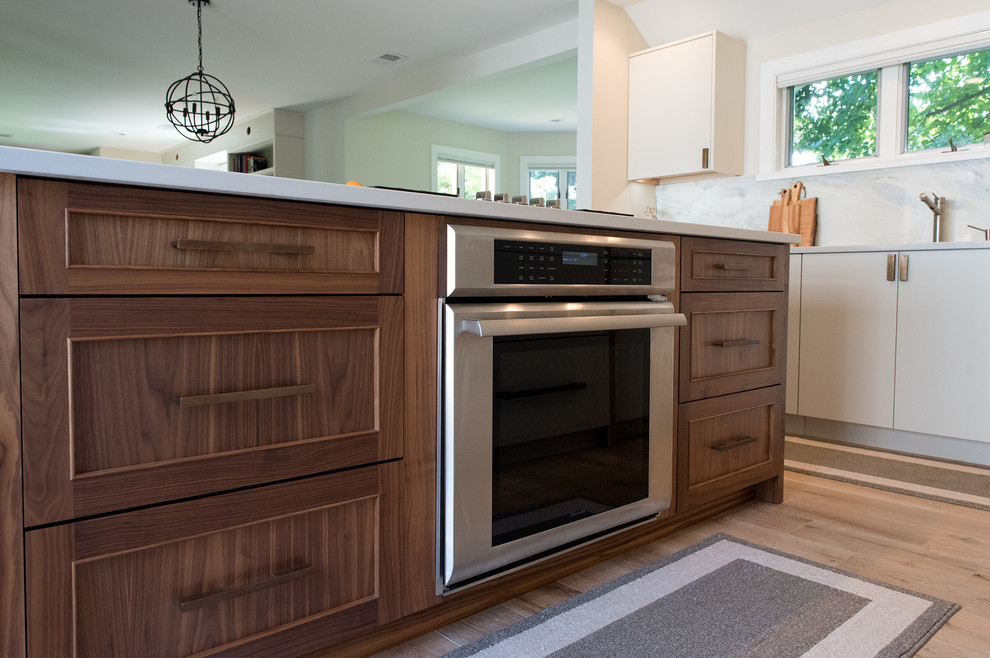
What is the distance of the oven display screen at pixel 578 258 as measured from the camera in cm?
151

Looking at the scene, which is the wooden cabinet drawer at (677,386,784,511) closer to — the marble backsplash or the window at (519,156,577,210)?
the marble backsplash

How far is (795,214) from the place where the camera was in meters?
3.57

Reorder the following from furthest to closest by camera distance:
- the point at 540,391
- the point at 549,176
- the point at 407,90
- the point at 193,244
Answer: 1. the point at 549,176
2. the point at 407,90
3. the point at 540,391
4. the point at 193,244

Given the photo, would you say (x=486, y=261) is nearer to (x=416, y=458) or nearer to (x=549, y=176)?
(x=416, y=458)

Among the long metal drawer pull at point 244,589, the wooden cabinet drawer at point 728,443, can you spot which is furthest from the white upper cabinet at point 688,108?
the long metal drawer pull at point 244,589

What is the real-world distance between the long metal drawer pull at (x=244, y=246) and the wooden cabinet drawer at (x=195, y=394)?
0.26 ft

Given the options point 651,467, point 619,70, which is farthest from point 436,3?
point 651,467

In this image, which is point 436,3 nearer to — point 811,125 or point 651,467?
point 811,125

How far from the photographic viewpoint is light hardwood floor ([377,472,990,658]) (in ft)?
4.70

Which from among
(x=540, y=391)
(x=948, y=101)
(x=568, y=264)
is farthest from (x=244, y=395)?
(x=948, y=101)

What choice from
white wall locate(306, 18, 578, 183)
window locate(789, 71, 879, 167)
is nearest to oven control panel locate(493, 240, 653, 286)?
window locate(789, 71, 879, 167)

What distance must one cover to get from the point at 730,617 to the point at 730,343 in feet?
2.74

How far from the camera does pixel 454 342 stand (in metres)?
1.30

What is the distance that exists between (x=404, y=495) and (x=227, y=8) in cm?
440
